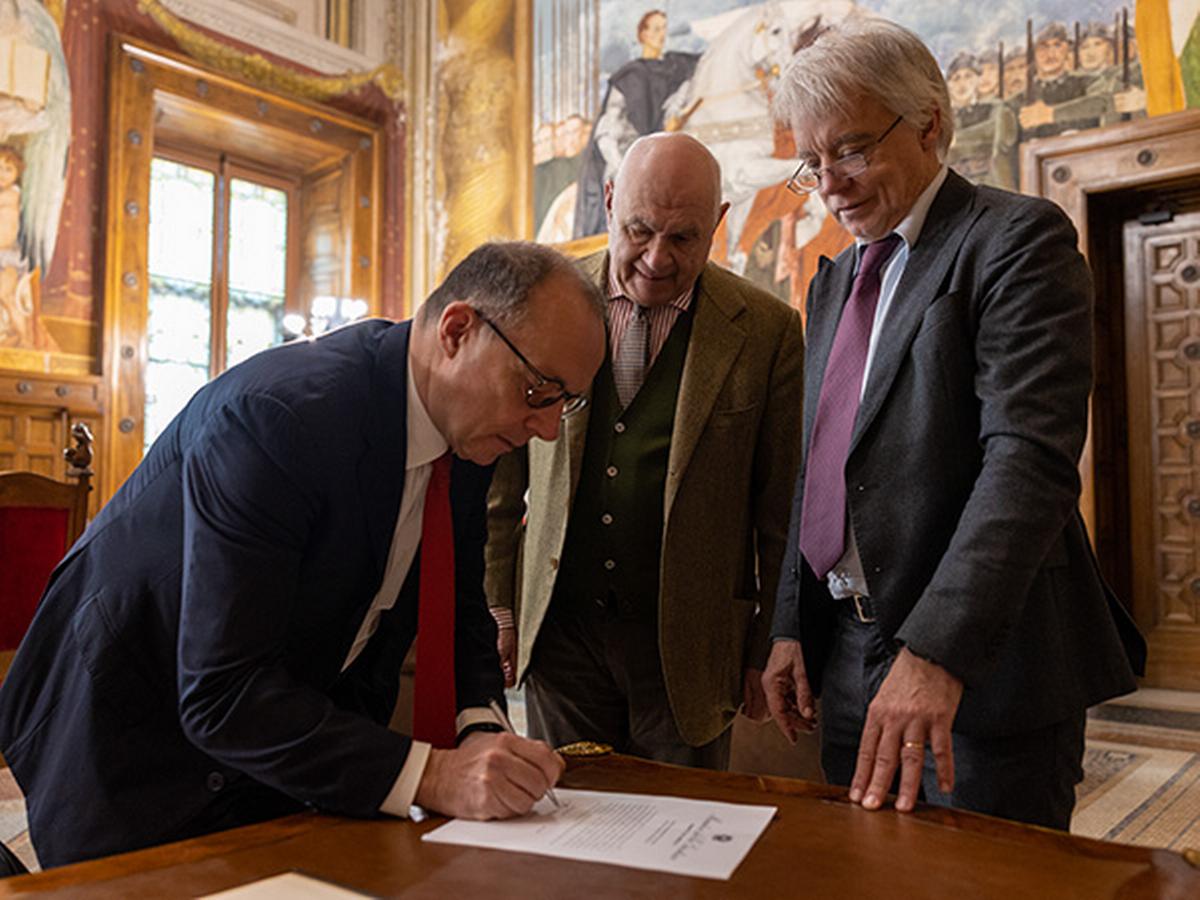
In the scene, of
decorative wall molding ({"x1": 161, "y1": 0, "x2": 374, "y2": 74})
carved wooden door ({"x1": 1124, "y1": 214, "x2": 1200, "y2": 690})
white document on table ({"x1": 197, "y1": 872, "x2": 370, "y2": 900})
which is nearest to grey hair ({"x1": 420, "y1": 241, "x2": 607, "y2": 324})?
white document on table ({"x1": 197, "y1": 872, "x2": 370, "y2": 900})

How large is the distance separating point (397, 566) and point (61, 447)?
7.64 meters

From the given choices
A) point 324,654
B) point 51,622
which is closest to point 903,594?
point 324,654

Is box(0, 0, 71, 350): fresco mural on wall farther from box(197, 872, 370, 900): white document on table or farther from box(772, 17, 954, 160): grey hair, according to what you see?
box(197, 872, 370, 900): white document on table

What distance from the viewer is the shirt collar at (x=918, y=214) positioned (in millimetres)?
1793

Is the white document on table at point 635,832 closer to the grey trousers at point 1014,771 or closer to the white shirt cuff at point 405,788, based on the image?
the white shirt cuff at point 405,788

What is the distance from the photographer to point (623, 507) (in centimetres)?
225

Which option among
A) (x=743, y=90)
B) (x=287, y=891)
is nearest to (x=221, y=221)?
(x=743, y=90)

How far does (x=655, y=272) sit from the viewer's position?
2262 millimetres

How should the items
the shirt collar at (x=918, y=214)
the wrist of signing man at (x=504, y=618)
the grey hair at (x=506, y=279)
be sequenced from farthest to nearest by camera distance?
the wrist of signing man at (x=504, y=618)
the shirt collar at (x=918, y=214)
the grey hair at (x=506, y=279)

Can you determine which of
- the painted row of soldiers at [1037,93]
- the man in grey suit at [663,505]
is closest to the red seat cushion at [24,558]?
the man in grey suit at [663,505]

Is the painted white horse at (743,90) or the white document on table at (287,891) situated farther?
the painted white horse at (743,90)

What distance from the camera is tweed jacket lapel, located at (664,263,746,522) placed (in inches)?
87.0

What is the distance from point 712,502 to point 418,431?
2.54 ft

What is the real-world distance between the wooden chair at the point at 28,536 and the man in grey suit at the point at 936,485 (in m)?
3.00
